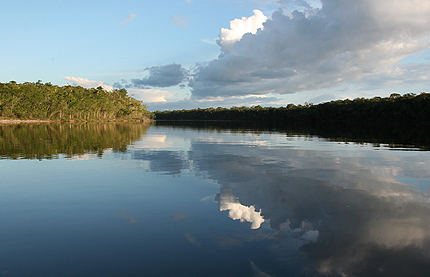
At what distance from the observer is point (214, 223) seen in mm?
6918

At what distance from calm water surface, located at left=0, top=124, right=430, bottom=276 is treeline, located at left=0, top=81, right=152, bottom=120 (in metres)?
91.1

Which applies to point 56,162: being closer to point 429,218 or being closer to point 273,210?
point 273,210

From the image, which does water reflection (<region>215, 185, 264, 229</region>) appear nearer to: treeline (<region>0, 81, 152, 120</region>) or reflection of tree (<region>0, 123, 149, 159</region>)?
reflection of tree (<region>0, 123, 149, 159</region>)

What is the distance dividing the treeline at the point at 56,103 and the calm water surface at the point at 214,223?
299 feet

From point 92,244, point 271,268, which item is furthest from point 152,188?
point 271,268

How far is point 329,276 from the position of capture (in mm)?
4832

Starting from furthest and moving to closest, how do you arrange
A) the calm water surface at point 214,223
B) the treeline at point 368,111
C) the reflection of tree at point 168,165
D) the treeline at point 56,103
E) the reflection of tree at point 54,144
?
1. the treeline at point 368,111
2. the treeline at point 56,103
3. the reflection of tree at point 54,144
4. the reflection of tree at point 168,165
5. the calm water surface at point 214,223

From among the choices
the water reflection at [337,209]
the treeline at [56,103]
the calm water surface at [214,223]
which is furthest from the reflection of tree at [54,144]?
the treeline at [56,103]

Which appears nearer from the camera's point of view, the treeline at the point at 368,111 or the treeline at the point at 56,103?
the treeline at the point at 56,103

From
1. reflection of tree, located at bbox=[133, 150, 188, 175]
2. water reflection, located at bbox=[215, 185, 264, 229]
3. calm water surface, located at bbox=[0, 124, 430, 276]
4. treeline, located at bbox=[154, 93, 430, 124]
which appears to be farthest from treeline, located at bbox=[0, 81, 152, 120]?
water reflection, located at bbox=[215, 185, 264, 229]

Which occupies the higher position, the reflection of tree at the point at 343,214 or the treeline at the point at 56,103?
the treeline at the point at 56,103

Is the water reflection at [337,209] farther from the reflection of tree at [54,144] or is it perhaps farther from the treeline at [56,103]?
the treeline at [56,103]

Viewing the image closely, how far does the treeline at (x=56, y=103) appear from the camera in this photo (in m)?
86.7

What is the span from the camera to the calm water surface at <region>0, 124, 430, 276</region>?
16.9ft
